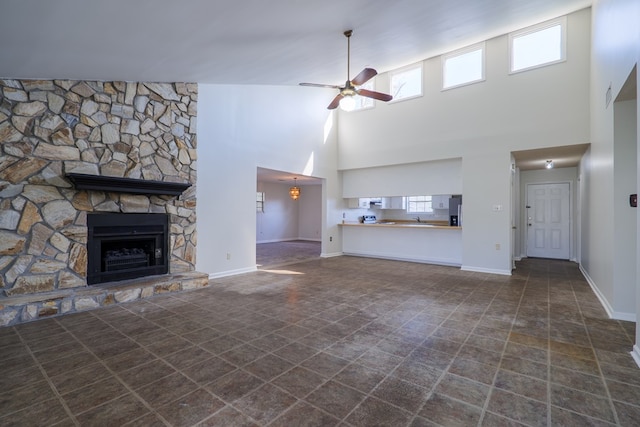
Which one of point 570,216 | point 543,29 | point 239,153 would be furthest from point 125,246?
point 570,216

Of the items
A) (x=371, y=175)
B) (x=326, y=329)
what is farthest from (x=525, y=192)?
(x=326, y=329)

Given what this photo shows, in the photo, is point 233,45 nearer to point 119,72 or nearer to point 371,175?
point 119,72

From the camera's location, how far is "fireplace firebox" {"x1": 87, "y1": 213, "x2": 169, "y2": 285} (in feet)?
13.0

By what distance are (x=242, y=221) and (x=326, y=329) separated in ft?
10.6

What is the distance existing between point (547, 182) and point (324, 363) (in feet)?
26.5

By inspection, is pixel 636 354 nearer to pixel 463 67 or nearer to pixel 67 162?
pixel 463 67

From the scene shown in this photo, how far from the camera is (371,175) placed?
7668mm

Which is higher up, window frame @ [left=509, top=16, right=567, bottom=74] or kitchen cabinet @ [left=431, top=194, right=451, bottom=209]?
window frame @ [left=509, top=16, right=567, bottom=74]

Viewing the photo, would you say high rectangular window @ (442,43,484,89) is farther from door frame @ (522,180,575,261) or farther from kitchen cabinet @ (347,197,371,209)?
door frame @ (522,180,575,261)

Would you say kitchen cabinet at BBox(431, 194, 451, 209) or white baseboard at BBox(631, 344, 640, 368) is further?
kitchen cabinet at BBox(431, 194, 451, 209)

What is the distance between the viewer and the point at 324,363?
232 cm

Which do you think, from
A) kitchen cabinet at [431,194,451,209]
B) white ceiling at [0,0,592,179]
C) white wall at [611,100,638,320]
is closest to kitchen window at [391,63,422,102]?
white ceiling at [0,0,592,179]

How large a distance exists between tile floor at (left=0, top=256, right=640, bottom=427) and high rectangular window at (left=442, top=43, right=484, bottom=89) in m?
4.31

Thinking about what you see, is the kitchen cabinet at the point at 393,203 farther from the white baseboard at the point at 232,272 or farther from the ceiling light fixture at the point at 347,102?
the ceiling light fixture at the point at 347,102
